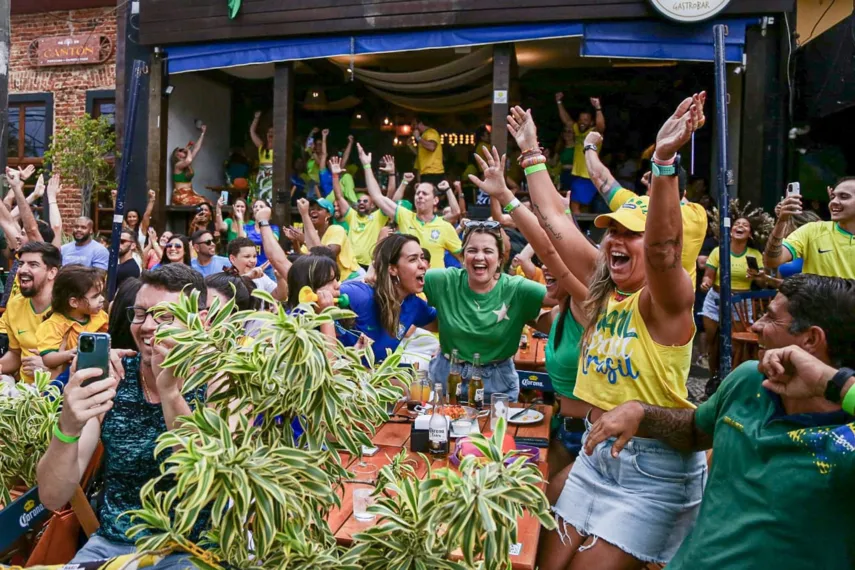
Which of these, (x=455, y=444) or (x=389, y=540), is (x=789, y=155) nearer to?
(x=455, y=444)

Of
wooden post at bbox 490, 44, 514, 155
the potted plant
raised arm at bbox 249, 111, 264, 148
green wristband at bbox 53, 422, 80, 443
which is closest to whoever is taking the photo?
the potted plant

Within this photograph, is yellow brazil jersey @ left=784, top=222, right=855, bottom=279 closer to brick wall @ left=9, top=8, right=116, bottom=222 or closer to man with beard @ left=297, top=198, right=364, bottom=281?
→ man with beard @ left=297, top=198, right=364, bottom=281

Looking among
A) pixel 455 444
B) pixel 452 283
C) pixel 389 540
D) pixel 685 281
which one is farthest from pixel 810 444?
pixel 452 283

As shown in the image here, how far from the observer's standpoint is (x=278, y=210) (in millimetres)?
9055

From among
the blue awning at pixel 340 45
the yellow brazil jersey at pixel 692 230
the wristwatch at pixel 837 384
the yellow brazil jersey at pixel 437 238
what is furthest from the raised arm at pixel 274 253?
the wristwatch at pixel 837 384

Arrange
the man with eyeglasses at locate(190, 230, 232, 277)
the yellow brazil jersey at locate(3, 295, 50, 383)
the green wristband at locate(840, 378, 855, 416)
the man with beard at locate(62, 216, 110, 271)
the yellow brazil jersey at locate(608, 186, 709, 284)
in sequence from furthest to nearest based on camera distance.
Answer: the man with beard at locate(62, 216, 110, 271) → the man with eyeglasses at locate(190, 230, 232, 277) → the yellow brazil jersey at locate(3, 295, 50, 383) → the yellow brazil jersey at locate(608, 186, 709, 284) → the green wristband at locate(840, 378, 855, 416)

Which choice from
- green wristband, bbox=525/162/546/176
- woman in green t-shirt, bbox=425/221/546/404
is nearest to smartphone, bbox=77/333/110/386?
green wristband, bbox=525/162/546/176

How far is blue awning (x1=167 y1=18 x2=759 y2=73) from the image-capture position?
7582mm

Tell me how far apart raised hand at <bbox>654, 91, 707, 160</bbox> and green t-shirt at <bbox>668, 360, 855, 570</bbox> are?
0.69 meters

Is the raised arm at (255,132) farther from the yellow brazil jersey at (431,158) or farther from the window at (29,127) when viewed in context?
the window at (29,127)

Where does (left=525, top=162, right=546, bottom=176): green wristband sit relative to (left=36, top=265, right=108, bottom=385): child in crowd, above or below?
above

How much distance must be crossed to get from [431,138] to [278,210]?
114 inches

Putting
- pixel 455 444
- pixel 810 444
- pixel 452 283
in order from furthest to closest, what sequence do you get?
pixel 452 283 < pixel 455 444 < pixel 810 444

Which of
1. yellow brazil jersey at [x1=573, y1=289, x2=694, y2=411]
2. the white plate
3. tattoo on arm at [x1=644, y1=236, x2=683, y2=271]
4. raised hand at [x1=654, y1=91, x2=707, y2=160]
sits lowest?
the white plate
